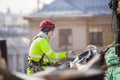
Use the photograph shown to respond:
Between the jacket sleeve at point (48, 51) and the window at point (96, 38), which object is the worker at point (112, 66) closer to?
the jacket sleeve at point (48, 51)

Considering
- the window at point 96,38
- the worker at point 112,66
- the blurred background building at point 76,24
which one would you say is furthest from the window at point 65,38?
the worker at point 112,66

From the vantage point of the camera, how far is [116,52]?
6.14m

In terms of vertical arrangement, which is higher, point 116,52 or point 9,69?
point 9,69

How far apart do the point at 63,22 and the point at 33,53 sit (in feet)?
126

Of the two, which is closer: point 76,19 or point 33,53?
point 33,53

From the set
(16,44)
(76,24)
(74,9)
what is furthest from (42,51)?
(16,44)

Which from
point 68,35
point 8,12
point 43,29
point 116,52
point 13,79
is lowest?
point 8,12

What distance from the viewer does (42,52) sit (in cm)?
609

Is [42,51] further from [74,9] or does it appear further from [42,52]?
[74,9]

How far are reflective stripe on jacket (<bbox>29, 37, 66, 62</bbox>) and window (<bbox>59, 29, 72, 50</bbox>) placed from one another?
1508 inches

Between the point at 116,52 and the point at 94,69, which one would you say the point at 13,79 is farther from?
the point at 116,52

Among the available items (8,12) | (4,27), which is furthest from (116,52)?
(8,12)

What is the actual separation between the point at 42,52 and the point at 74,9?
40816 mm

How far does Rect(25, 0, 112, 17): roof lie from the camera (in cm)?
4525
